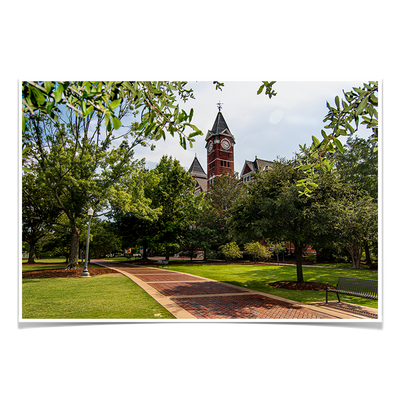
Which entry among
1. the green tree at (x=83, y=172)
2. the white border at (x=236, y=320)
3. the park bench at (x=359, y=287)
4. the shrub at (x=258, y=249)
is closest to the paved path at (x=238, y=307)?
the white border at (x=236, y=320)

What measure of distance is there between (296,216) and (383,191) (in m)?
4.79

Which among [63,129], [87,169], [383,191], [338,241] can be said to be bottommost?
[338,241]

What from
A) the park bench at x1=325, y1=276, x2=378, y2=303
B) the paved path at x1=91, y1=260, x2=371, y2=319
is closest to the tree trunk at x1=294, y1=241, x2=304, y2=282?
the park bench at x1=325, y1=276, x2=378, y2=303

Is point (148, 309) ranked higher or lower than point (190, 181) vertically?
lower

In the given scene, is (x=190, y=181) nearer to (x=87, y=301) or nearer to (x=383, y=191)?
(x=87, y=301)

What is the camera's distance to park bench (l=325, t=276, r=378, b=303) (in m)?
6.34

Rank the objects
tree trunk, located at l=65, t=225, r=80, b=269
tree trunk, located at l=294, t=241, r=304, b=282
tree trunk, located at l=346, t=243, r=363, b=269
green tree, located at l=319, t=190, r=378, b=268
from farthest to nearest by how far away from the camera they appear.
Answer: tree trunk, located at l=346, t=243, r=363, b=269 < tree trunk, located at l=65, t=225, r=80, b=269 < tree trunk, located at l=294, t=241, r=304, b=282 < green tree, located at l=319, t=190, r=378, b=268

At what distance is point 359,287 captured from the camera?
6.87m

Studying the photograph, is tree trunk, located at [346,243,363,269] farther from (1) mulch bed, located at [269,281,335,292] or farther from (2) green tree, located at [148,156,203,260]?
(2) green tree, located at [148,156,203,260]

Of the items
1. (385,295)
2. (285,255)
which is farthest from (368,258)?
(385,295)

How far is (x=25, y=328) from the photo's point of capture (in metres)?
5.16

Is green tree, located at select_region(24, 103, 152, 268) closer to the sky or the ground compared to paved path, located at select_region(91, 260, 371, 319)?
closer to the sky

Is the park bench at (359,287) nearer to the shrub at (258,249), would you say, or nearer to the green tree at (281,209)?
the green tree at (281,209)

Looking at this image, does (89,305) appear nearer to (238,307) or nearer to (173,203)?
(238,307)
